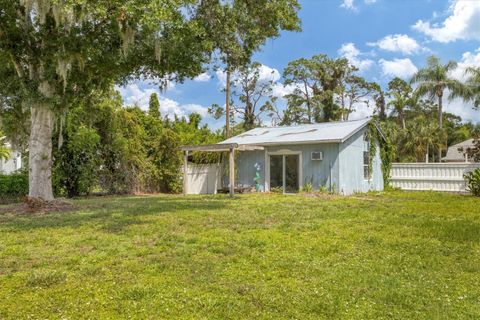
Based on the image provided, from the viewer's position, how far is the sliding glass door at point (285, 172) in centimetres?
1712

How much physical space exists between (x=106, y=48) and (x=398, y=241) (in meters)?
8.78

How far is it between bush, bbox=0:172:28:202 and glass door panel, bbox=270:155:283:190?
9.64 metres

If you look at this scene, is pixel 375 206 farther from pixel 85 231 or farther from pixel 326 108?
pixel 326 108

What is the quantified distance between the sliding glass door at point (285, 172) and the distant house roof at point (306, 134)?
0.78m

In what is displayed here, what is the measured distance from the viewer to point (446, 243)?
627cm

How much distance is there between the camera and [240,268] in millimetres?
4973

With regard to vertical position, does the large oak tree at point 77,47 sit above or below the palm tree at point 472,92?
below

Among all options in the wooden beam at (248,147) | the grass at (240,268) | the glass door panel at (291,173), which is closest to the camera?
the grass at (240,268)

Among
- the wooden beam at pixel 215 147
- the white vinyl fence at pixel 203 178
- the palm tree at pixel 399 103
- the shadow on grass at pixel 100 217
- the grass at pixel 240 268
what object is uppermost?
the palm tree at pixel 399 103

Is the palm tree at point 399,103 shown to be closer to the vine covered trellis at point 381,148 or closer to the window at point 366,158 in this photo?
the vine covered trellis at point 381,148

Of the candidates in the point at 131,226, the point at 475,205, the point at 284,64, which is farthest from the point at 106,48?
the point at 284,64

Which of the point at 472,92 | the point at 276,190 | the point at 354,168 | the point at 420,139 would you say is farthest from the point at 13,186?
the point at 472,92

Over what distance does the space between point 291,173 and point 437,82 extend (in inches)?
1019

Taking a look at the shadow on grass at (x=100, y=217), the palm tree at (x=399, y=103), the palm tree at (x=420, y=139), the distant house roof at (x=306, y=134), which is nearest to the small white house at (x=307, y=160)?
the distant house roof at (x=306, y=134)
